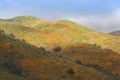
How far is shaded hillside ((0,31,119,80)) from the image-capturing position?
44.8 meters

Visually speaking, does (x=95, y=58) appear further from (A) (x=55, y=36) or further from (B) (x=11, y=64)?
(A) (x=55, y=36)

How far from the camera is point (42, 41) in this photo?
105 metres

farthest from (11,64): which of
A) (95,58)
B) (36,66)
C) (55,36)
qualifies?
(55,36)

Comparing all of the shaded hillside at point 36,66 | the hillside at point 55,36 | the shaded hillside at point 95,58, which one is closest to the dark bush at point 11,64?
the shaded hillside at point 36,66

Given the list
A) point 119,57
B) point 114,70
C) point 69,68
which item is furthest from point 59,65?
point 119,57

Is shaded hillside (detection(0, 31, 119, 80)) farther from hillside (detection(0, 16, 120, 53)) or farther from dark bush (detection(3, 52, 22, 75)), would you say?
hillside (detection(0, 16, 120, 53))

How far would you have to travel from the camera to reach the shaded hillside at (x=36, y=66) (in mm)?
44812

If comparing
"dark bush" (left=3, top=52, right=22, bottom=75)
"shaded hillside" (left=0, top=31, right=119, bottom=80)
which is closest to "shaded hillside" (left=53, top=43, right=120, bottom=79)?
"shaded hillside" (left=0, top=31, right=119, bottom=80)

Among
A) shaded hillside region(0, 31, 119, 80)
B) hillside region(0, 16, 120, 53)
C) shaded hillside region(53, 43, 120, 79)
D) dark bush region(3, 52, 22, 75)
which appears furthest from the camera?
hillside region(0, 16, 120, 53)

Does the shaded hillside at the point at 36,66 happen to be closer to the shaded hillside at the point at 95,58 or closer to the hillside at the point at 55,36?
the shaded hillside at the point at 95,58

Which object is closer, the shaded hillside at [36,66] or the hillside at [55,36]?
the shaded hillside at [36,66]

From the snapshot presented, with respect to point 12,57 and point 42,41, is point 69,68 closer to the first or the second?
point 12,57

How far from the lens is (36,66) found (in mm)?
47625

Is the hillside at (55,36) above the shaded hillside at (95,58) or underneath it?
above
